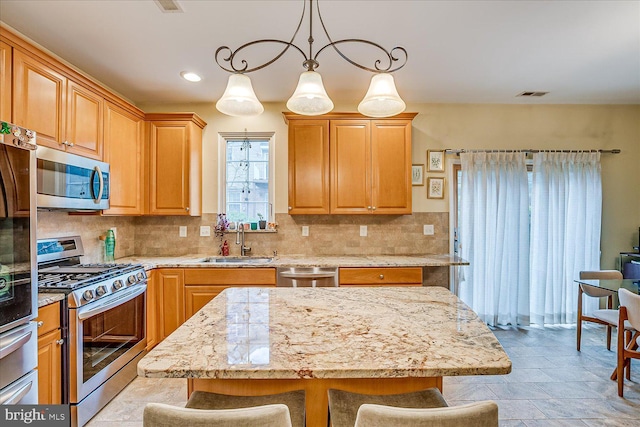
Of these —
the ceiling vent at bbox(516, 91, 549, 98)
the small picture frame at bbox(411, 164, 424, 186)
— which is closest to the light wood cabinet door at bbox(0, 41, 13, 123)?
the small picture frame at bbox(411, 164, 424, 186)

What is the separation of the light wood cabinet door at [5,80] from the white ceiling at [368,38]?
373 millimetres

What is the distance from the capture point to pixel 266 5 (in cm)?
206

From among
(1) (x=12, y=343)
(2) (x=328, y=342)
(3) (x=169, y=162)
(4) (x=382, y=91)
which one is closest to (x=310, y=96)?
(4) (x=382, y=91)

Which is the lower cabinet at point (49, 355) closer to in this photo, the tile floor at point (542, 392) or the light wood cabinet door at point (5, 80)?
the tile floor at point (542, 392)

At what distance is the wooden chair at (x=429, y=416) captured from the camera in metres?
0.80

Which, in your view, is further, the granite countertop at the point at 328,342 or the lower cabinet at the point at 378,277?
the lower cabinet at the point at 378,277

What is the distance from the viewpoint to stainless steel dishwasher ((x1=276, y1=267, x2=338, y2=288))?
309cm

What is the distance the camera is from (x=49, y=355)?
6.15 ft

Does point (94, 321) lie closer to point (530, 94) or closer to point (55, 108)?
point (55, 108)

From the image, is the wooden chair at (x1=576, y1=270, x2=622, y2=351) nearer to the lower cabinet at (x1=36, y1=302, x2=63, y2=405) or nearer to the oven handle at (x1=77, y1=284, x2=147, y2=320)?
the oven handle at (x1=77, y1=284, x2=147, y2=320)

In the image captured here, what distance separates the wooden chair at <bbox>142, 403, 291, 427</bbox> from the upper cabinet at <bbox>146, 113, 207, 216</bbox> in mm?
2843

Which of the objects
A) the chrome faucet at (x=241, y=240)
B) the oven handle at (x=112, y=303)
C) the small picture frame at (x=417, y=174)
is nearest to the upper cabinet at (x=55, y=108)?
the oven handle at (x=112, y=303)

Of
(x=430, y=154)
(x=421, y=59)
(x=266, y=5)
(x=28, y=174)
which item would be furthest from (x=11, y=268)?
(x=430, y=154)

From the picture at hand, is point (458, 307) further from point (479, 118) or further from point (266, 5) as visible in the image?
point (479, 118)
